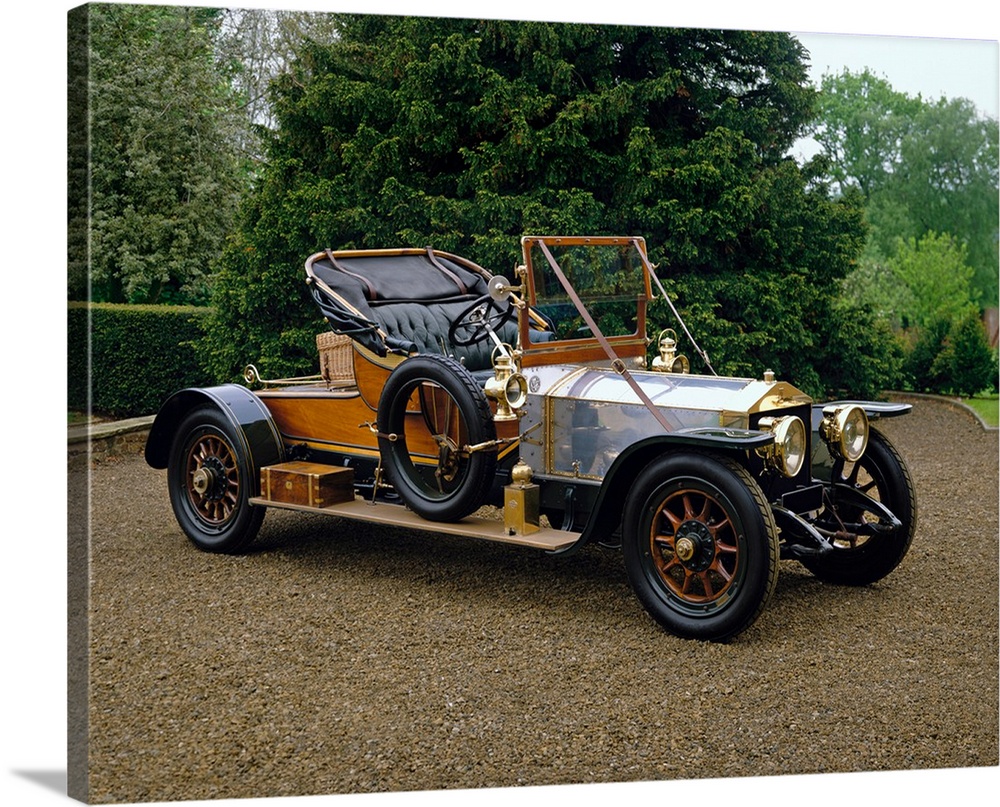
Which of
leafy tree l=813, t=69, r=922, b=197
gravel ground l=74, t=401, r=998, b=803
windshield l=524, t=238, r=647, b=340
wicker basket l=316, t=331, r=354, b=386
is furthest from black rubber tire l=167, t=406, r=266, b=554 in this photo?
leafy tree l=813, t=69, r=922, b=197

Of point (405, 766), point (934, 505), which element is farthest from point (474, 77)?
point (405, 766)

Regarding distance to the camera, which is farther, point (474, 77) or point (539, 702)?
point (474, 77)

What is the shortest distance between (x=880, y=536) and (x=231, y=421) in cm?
329

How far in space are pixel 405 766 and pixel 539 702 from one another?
68cm

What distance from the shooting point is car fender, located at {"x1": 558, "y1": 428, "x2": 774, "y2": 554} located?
15.5 feet

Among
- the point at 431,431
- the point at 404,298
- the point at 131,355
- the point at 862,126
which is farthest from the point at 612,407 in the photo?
the point at 862,126

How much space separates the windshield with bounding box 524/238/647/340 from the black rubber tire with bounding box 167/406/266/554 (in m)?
1.83

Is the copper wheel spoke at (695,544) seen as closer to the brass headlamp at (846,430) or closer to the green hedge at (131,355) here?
the brass headlamp at (846,430)

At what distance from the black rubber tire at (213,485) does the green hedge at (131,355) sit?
0.28 metres

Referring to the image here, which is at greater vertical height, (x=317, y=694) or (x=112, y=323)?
(x=112, y=323)

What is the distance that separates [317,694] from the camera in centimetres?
439

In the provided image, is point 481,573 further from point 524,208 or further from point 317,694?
point 524,208

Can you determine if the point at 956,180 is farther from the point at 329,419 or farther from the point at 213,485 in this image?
the point at 213,485

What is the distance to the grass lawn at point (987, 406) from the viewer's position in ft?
37.4
